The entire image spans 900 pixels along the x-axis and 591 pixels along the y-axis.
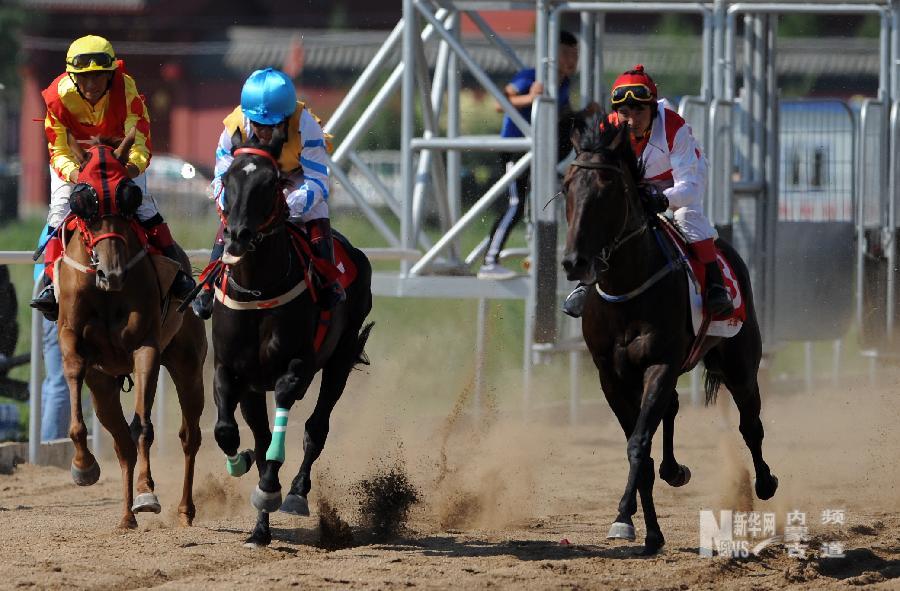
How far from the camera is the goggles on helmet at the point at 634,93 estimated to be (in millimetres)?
7512

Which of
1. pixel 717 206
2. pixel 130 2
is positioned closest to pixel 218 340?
pixel 717 206

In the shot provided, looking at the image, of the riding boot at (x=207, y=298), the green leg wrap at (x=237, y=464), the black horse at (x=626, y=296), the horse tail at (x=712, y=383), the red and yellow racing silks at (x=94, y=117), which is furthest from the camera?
the horse tail at (x=712, y=383)

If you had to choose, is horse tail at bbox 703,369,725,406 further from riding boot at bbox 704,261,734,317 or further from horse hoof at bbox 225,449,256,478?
horse hoof at bbox 225,449,256,478

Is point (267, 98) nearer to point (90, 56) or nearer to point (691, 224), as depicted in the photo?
point (90, 56)

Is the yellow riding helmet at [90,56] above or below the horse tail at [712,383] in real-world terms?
above

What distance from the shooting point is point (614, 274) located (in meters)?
7.18

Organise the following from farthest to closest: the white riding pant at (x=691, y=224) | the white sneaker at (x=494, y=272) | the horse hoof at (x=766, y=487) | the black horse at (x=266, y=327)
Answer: the white sneaker at (x=494, y=272)
the horse hoof at (x=766, y=487)
the white riding pant at (x=691, y=224)
the black horse at (x=266, y=327)

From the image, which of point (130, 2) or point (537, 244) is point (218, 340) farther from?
point (130, 2)

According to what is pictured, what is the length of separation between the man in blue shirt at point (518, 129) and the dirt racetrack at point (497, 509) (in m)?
1.15

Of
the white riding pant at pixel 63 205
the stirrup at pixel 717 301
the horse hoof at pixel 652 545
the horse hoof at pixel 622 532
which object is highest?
the white riding pant at pixel 63 205

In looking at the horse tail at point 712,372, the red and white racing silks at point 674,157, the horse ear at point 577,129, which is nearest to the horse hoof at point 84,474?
the horse ear at point 577,129

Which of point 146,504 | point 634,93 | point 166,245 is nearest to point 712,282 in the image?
point 634,93

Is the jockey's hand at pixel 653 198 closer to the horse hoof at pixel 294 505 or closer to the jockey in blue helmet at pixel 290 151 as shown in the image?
the jockey in blue helmet at pixel 290 151

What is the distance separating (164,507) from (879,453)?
15.5 feet
